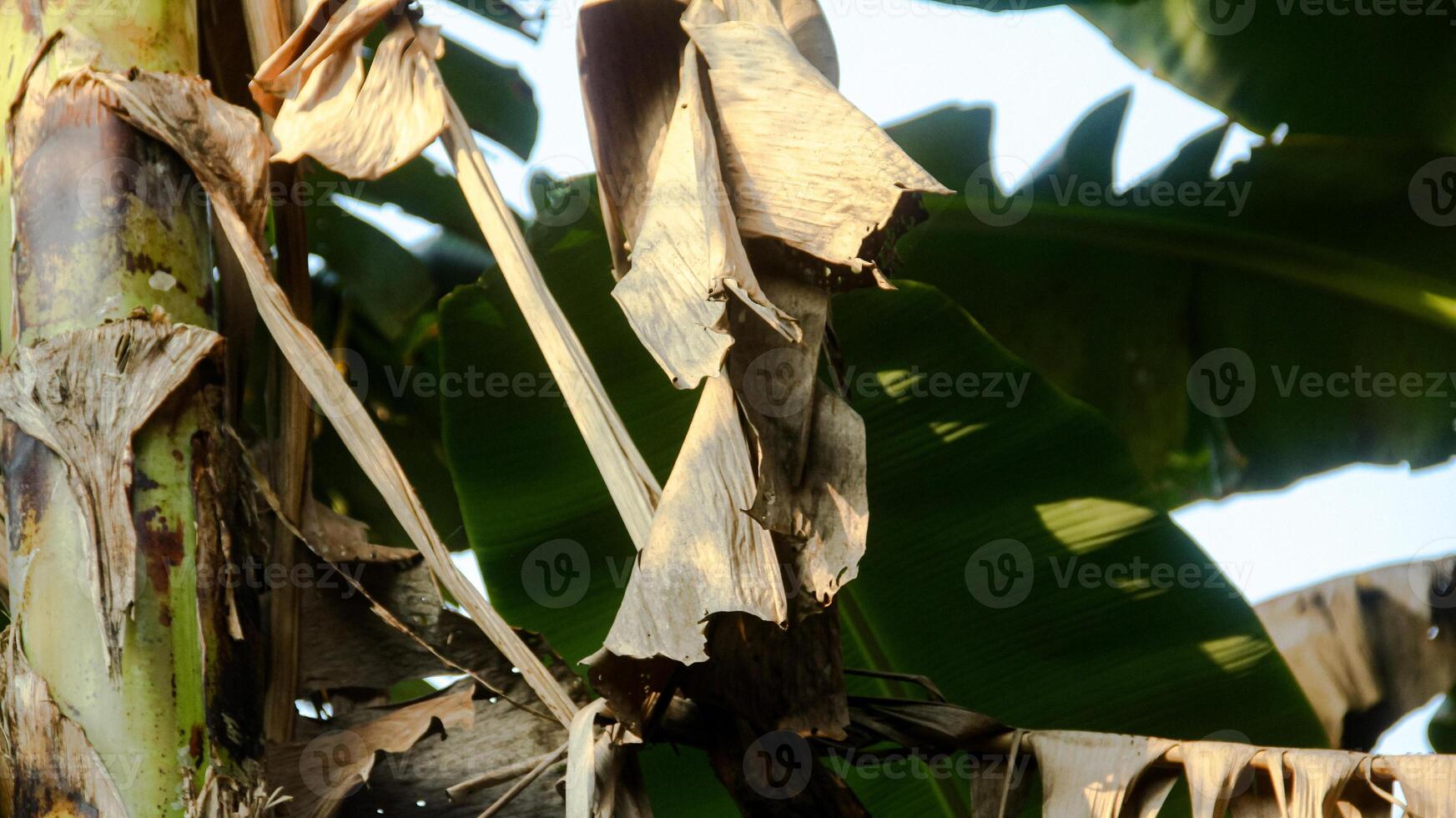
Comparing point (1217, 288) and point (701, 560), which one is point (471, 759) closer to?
point (701, 560)

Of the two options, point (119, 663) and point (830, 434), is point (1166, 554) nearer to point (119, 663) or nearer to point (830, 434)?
point (830, 434)

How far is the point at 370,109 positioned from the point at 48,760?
0.51m

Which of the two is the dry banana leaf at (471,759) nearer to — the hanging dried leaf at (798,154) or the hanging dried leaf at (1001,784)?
the hanging dried leaf at (1001,784)

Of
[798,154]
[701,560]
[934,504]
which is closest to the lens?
[701,560]

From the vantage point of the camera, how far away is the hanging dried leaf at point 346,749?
0.92m

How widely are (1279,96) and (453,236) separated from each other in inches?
49.3

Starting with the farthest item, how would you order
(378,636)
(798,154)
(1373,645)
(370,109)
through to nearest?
(1373,645) < (378,636) < (370,109) < (798,154)

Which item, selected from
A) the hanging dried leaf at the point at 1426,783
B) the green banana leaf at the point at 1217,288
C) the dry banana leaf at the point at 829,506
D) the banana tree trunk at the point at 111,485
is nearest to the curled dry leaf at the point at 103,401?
the banana tree trunk at the point at 111,485

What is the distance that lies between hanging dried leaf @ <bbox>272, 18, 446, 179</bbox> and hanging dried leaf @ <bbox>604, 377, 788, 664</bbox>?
35cm

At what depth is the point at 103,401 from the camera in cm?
82

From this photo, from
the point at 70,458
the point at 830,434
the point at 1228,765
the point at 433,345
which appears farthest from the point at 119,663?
the point at 433,345

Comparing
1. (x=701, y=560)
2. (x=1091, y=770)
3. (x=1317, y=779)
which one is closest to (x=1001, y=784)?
(x=1091, y=770)

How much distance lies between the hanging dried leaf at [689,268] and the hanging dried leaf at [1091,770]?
15.1 inches

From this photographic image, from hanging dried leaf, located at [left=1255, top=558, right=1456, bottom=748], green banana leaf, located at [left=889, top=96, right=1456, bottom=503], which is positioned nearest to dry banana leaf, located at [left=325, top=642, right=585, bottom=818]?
green banana leaf, located at [left=889, top=96, right=1456, bottom=503]
